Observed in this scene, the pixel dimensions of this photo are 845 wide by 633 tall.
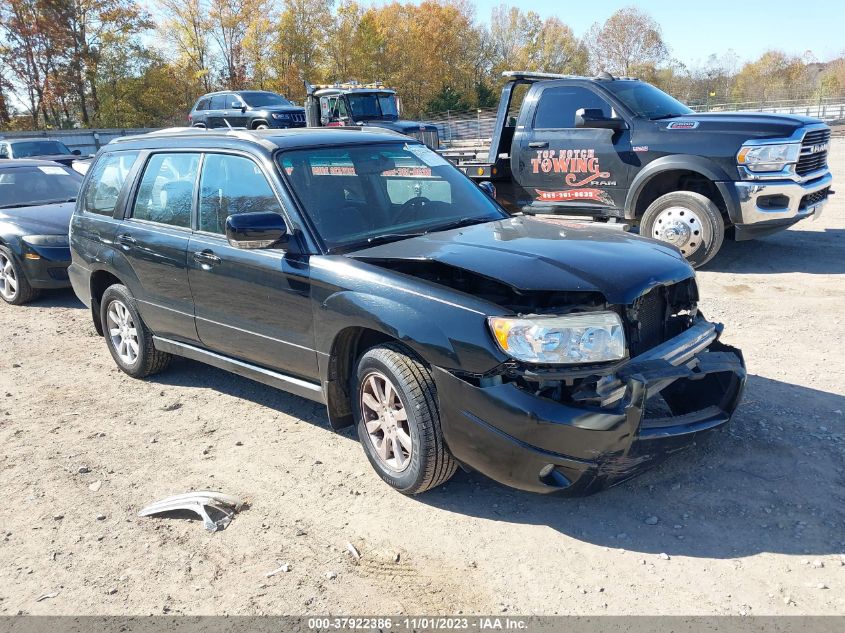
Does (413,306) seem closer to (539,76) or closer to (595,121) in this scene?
(595,121)

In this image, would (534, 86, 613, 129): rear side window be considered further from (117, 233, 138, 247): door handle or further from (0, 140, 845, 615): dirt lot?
(117, 233, 138, 247): door handle

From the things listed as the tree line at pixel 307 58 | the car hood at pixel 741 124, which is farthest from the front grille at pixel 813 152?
the tree line at pixel 307 58

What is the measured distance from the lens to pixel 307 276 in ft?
12.5

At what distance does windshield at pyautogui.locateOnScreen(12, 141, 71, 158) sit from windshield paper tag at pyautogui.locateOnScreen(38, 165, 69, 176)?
839 centimetres

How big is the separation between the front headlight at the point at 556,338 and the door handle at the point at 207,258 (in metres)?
2.06

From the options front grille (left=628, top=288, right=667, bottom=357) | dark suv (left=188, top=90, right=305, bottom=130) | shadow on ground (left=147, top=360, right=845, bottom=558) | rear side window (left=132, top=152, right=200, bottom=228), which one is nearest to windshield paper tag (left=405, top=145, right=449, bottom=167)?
rear side window (left=132, top=152, right=200, bottom=228)

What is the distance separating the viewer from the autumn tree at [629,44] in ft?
219

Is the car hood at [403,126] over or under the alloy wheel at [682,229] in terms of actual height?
over

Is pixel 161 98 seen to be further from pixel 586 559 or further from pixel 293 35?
pixel 586 559

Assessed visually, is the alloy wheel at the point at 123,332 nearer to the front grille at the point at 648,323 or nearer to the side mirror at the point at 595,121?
the front grille at the point at 648,323

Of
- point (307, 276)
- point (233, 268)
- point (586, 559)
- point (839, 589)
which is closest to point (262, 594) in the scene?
point (586, 559)

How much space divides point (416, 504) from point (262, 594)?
92 cm

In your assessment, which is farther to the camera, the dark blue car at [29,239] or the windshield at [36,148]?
the windshield at [36,148]

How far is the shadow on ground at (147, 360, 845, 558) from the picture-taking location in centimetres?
310
